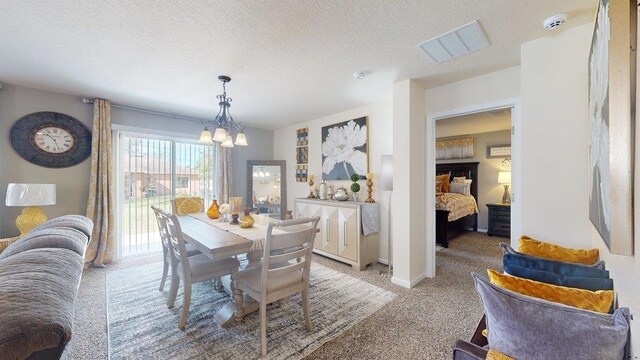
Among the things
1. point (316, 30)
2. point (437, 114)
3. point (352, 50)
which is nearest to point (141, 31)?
point (316, 30)

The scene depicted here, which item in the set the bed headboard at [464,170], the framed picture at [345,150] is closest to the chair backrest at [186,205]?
the framed picture at [345,150]

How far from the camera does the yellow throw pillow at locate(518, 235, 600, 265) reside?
1.49 metres

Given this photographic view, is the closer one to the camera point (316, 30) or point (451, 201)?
point (316, 30)

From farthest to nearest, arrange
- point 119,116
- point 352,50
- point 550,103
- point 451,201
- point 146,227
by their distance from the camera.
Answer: point 451,201 → point 146,227 → point 119,116 → point 352,50 → point 550,103

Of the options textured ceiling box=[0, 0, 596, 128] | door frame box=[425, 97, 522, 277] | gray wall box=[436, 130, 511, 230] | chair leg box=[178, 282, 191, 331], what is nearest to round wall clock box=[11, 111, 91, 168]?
textured ceiling box=[0, 0, 596, 128]

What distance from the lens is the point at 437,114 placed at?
9.65ft

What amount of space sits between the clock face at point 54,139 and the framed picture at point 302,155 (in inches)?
133

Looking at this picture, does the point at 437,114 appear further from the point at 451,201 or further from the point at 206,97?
the point at 206,97

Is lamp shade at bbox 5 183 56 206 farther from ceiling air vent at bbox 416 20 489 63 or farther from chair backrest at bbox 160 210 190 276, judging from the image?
ceiling air vent at bbox 416 20 489 63

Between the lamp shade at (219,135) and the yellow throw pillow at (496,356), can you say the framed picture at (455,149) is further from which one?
the yellow throw pillow at (496,356)

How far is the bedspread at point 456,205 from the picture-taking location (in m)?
4.37

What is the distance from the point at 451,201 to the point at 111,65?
5.24 metres

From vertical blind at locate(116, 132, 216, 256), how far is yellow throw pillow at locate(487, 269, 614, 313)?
14.4ft

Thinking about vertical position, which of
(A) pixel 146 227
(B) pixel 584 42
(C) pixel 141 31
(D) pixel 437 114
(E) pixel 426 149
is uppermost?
(C) pixel 141 31
